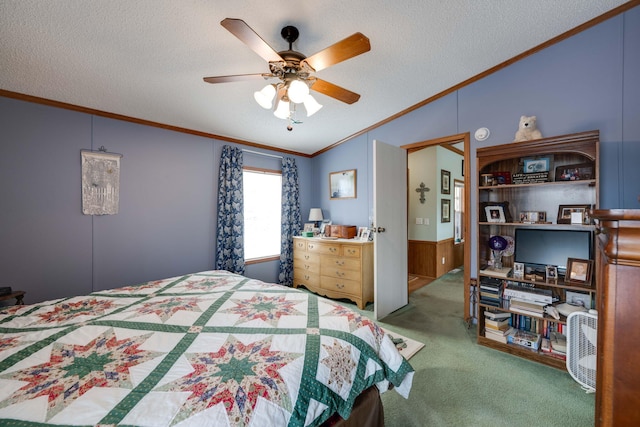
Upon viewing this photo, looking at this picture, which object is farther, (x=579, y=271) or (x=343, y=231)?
(x=343, y=231)

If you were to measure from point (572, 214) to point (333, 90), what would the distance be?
7.43ft

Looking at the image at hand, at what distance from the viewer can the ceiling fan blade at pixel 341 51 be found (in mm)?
1375

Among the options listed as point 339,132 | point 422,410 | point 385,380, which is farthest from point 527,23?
point 422,410

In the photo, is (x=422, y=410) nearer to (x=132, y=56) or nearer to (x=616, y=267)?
(x=616, y=267)

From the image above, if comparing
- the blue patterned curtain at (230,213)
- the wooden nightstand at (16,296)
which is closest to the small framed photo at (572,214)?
the blue patterned curtain at (230,213)

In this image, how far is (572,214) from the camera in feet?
7.14

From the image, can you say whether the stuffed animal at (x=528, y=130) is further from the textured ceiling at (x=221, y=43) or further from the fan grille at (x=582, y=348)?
the fan grille at (x=582, y=348)

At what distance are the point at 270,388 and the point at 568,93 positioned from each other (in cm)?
330

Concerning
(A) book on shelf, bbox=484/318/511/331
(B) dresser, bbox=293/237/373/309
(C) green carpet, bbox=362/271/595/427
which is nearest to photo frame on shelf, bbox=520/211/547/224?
(A) book on shelf, bbox=484/318/511/331

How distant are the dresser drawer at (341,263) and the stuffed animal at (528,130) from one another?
7.14 ft

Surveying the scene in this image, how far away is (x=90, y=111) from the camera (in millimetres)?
2703

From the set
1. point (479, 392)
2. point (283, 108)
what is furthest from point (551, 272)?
point (283, 108)

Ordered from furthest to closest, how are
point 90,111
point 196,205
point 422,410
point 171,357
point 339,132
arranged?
point 339,132 → point 196,205 → point 90,111 → point 422,410 → point 171,357

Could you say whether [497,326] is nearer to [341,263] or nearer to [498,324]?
[498,324]
